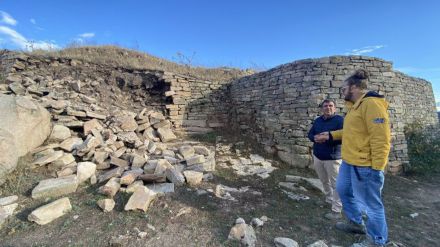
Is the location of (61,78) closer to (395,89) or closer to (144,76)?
(144,76)

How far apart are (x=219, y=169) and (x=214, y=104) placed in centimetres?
352

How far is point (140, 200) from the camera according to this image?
10.9ft

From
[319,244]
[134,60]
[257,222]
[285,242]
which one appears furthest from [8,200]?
[134,60]

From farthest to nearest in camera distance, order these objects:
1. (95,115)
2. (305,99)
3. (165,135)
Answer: (165,135)
(305,99)
(95,115)

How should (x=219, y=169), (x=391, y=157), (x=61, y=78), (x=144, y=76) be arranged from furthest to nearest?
1. (x=144, y=76)
2. (x=61, y=78)
3. (x=391, y=157)
4. (x=219, y=169)

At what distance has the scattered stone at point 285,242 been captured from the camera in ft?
8.92

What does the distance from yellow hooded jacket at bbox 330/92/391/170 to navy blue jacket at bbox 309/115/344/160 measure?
2.26 ft

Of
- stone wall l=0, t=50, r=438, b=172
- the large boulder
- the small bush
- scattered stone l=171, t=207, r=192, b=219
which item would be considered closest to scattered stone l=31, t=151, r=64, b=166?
the large boulder

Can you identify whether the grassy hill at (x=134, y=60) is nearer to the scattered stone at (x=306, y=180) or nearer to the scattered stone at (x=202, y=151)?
the scattered stone at (x=202, y=151)

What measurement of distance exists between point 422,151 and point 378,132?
6182 millimetres

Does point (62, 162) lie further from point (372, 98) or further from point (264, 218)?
point (372, 98)

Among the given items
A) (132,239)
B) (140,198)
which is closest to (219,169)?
(140,198)

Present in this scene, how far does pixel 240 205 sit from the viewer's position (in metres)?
3.71

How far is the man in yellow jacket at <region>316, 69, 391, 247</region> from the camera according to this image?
7.95ft
